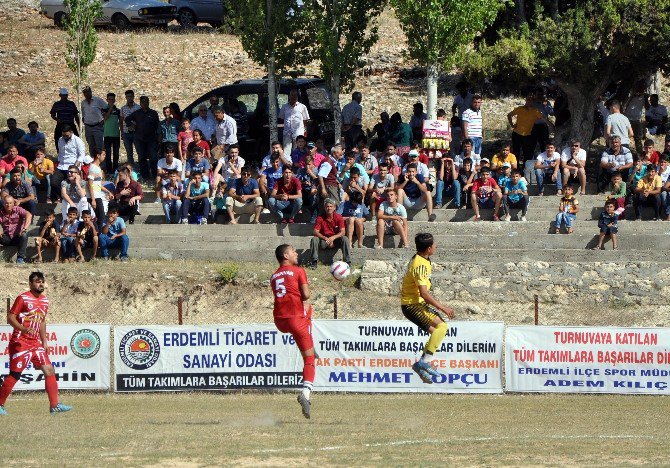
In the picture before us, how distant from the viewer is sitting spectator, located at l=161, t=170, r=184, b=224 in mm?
26344

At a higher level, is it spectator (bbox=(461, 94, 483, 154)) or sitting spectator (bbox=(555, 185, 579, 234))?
spectator (bbox=(461, 94, 483, 154))

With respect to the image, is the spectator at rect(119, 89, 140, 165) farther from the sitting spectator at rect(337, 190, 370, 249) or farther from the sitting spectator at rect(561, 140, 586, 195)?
the sitting spectator at rect(561, 140, 586, 195)

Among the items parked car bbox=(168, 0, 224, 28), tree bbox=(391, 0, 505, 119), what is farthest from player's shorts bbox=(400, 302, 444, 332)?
parked car bbox=(168, 0, 224, 28)

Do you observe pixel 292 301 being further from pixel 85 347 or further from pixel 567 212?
pixel 567 212

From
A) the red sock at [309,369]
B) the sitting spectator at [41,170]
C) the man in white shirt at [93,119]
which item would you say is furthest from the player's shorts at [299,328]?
the man in white shirt at [93,119]

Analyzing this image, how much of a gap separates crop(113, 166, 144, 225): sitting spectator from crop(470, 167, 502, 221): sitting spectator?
7.40m

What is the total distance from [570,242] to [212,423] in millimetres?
11347

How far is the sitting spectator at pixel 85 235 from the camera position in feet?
82.7

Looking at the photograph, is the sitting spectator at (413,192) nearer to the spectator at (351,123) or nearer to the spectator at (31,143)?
the spectator at (351,123)

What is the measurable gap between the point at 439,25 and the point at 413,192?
4918 mm

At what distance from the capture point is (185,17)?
48656 millimetres

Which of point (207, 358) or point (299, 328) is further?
point (207, 358)

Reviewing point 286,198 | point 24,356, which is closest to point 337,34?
point 286,198

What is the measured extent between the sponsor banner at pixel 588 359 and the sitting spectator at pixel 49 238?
1049 centimetres
